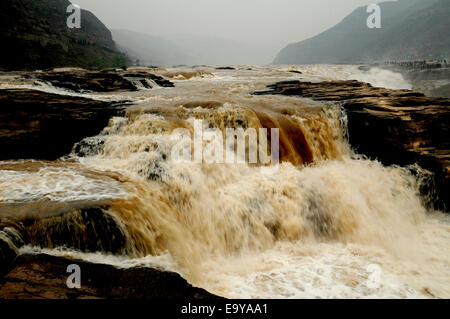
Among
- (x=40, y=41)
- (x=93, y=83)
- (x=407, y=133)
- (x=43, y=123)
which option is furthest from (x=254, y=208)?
(x=40, y=41)

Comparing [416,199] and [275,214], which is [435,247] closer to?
[416,199]

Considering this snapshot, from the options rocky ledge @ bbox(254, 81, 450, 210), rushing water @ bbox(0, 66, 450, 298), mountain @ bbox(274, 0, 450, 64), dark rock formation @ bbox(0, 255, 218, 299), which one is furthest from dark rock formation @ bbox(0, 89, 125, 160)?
mountain @ bbox(274, 0, 450, 64)

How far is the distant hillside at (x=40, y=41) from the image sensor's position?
37.9m

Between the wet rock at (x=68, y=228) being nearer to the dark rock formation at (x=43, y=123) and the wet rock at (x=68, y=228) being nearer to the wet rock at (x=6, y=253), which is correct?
the wet rock at (x=6, y=253)

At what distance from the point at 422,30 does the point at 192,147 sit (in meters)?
149

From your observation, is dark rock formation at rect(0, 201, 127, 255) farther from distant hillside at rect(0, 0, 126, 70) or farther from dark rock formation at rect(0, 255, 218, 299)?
distant hillside at rect(0, 0, 126, 70)

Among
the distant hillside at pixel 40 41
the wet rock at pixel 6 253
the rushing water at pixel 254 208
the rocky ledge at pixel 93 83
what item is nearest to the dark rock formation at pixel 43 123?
the rushing water at pixel 254 208

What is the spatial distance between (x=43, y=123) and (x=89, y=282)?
6.00 metres

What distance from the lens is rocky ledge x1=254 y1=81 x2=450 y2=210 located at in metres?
8.48

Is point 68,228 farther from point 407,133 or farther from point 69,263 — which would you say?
point 407,133

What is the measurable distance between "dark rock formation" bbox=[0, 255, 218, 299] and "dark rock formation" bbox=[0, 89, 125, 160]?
429cm

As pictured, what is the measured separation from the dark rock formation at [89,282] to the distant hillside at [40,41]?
4094 centimetres

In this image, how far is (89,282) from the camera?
3.06 meters
